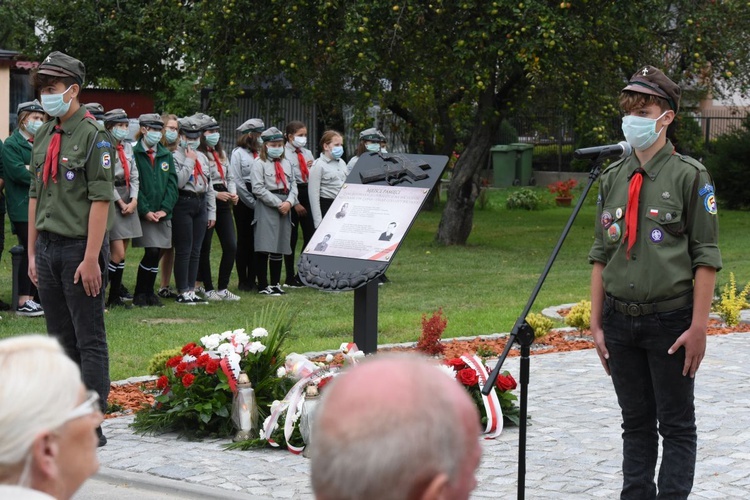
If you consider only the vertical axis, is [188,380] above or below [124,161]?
below

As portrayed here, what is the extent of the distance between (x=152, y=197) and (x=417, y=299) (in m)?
3.35

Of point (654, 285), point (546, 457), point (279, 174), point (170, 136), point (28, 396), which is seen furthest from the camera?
point (279, 174)

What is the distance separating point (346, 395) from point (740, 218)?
2630 cm

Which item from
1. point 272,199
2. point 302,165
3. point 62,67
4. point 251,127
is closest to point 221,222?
point 272,199

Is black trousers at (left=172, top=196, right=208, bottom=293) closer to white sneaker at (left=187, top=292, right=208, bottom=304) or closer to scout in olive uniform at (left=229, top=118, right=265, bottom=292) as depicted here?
white sneaker at (left=187, top=292, right=208, bottom=304)

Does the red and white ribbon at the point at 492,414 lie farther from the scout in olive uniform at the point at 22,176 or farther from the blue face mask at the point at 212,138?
the blue face mask at the point at 212,138

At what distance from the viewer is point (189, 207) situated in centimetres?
1306

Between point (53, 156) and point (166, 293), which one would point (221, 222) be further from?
point (53, 156)

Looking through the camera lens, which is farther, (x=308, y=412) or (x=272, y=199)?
(x=272, y=199)

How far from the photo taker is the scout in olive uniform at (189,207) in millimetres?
12930

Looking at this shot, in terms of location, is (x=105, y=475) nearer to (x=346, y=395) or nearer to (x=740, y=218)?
(x=346, y=395)

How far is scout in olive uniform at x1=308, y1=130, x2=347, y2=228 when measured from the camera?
14.4m

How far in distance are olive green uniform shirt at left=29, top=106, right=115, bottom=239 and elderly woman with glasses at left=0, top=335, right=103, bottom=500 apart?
168 inches

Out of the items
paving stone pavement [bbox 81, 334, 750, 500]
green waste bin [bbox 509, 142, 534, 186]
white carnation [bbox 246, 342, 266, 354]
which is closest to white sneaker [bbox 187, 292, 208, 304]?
paving stone pavement [bbox 81, 334, 750, 500]
